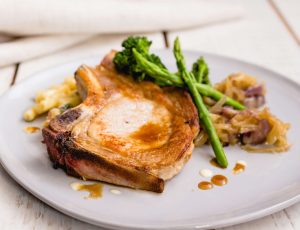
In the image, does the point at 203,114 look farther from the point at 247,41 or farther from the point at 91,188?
the point at 247,41

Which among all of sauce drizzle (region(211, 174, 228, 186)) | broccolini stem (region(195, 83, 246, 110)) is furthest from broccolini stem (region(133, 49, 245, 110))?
sauce drizzle (region(211, 174, 228, 186))

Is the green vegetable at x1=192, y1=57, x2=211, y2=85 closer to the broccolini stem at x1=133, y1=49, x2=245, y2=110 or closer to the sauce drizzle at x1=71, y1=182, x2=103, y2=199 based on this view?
the broccolini stem at x1=133, y1=49, x2=245, y2=110

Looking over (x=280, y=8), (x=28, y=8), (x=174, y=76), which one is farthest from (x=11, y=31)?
(x=280, y=8)

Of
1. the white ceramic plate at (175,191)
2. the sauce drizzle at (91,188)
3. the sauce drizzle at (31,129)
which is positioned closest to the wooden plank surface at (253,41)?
the white ceramic plate at (175,191)

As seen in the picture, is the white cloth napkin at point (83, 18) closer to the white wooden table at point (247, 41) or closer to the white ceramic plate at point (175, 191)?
the white wooden table at point (247, 41)

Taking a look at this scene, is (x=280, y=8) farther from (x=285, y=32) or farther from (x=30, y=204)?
(x=30, y=204)

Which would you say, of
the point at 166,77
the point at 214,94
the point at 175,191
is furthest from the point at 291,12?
the point at 175,191

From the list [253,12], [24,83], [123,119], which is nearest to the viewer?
[123,119]
